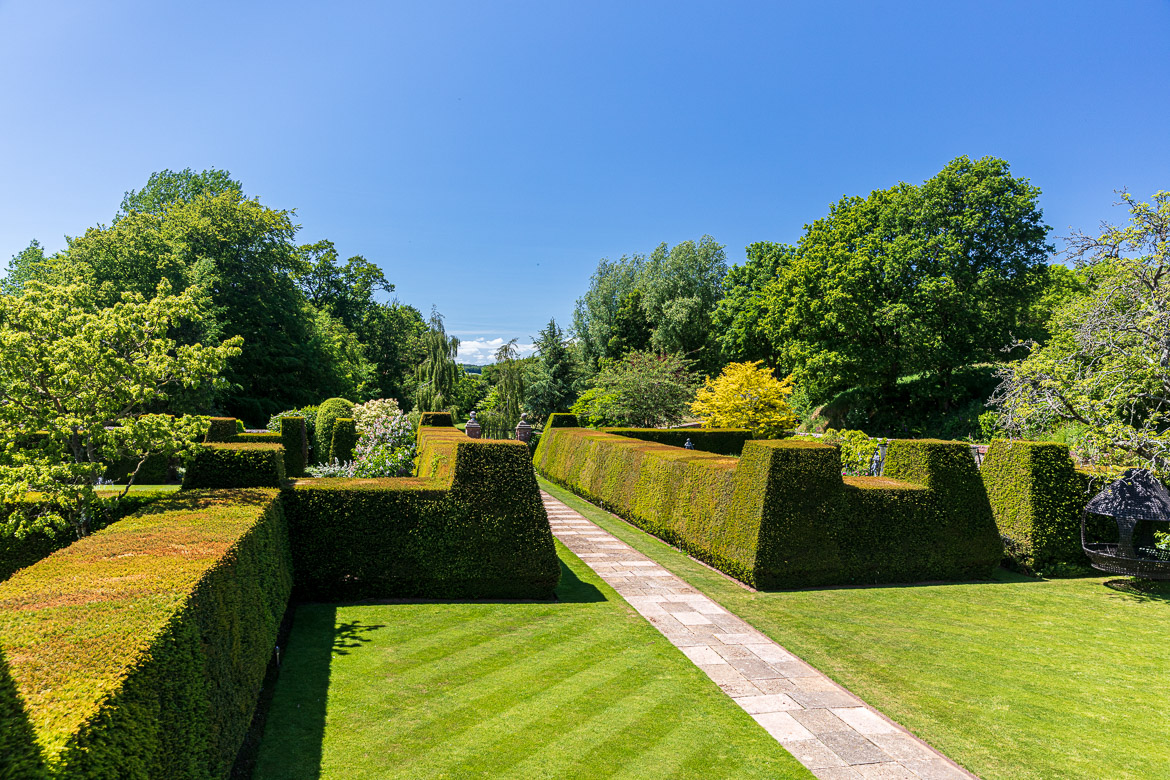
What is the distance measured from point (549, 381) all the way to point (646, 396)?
37.6 ft

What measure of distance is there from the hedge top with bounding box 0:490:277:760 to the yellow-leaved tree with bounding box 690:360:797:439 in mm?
24225

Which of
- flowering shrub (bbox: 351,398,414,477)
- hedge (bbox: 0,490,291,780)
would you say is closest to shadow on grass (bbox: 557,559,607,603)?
hedge (bbox: 0,490,291,780)

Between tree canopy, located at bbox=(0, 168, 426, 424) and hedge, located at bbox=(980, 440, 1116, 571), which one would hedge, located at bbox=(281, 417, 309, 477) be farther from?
hedge, located at bbox=(980, 440, 1116, 571)

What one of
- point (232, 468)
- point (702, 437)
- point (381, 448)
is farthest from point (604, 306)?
point (232, 468)

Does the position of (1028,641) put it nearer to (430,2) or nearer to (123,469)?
(430,2)

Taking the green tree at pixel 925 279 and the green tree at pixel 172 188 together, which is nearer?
the green tree at pixel 925 279

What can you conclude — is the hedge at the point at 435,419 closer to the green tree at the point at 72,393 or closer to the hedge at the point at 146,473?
the hedge at the point at 146,473

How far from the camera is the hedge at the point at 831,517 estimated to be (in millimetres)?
9734

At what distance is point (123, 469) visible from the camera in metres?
18.9

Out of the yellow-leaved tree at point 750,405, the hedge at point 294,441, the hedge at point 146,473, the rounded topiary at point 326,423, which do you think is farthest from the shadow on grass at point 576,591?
the yellow-leaved tree at point 750,405

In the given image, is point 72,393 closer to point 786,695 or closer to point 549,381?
point 786,695

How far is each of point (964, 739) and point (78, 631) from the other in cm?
666

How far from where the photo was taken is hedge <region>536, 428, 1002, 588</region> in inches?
383

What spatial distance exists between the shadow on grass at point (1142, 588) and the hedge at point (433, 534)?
10.4 metres
